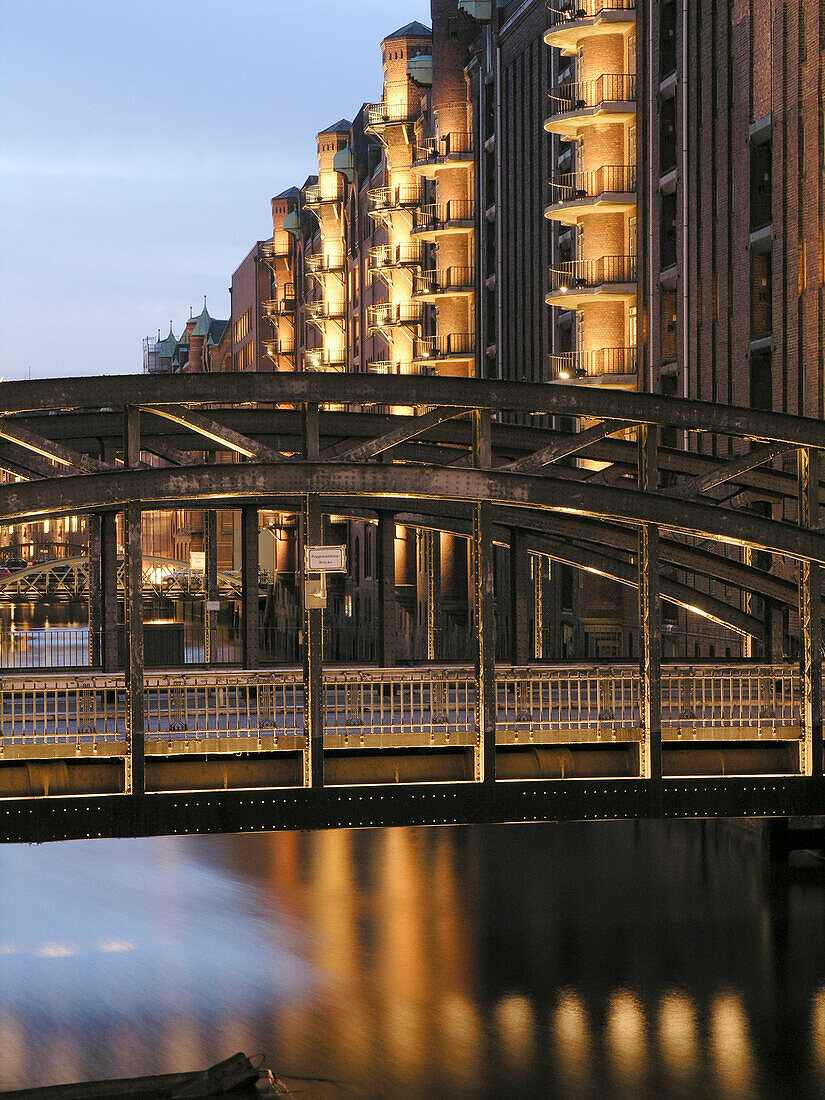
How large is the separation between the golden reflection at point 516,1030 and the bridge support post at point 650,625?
4377 millimetres

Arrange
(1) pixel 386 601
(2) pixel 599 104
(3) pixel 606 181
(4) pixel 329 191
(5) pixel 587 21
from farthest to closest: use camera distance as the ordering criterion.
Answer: (4) pixel 329 191 → (3) pixel 606 181 → (5) pixel 587 21 → (2) pixel 599 104 → (1) pixel 386 601

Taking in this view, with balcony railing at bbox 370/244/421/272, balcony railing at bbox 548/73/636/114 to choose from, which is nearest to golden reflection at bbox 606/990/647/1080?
balcony railing at bbox 548/73/636/114

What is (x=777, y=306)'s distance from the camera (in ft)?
102

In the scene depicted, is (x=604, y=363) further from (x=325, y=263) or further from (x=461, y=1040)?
(x=325, y=263)

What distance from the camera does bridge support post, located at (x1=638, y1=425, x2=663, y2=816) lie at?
16.5m

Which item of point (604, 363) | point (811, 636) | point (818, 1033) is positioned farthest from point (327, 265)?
point (811, 636)

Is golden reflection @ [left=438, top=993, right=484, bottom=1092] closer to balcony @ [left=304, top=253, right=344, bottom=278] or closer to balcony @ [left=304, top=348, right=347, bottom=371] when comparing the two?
balcony @ [left=304, top=348, right=347, bottom=371]

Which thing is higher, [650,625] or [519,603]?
[519,603]

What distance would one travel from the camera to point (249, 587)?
22250 mm

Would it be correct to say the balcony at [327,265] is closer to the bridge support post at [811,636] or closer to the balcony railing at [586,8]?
the balcony railing at [586,8]

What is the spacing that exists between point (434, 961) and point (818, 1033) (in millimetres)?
5591

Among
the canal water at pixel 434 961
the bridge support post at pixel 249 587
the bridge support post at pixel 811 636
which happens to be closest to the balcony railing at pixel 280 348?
the canal water at pixel 434 961

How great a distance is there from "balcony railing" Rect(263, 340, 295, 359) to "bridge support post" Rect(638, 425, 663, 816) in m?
73.0

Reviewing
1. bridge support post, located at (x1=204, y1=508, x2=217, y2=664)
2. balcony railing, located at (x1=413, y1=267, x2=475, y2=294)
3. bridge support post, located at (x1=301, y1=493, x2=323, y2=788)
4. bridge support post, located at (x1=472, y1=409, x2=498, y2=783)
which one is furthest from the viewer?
balcony railing, located at (x1=413, y1=267, x2=475, y2=294)
